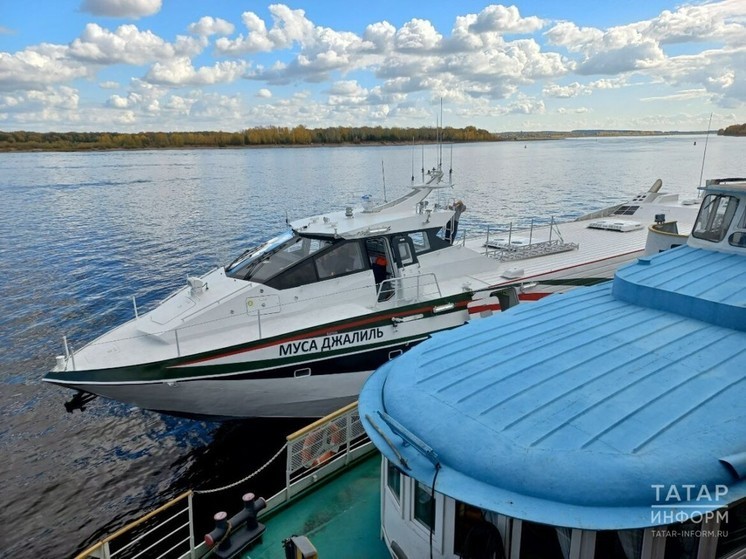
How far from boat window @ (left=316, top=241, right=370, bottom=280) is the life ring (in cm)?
558

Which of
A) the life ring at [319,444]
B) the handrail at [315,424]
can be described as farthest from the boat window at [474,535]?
the life ring at [319,444]

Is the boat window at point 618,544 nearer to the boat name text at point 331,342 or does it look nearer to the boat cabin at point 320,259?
the boat name text at point 331,342

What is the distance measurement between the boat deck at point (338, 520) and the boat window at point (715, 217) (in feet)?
22.8

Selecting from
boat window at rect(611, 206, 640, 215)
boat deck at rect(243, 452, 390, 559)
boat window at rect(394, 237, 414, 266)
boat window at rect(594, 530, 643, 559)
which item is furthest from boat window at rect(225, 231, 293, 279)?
boat window at rect(611, 206, 640, 215)

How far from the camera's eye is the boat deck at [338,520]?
6.33 metres

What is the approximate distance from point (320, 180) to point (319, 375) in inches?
2869

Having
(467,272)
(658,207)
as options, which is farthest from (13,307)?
(658,207)

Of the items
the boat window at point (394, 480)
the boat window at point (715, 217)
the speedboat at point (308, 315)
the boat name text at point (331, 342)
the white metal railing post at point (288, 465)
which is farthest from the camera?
the boat name text at point (331, 342)

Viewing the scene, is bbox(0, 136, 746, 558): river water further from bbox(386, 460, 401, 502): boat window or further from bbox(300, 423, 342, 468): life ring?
bbox(386, 460, 401, 502): boat window

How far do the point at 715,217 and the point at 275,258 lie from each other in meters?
9.63

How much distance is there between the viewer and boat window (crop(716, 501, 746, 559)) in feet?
14.7

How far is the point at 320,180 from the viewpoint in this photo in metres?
82.2

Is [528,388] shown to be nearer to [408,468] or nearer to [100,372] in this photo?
[408,468]

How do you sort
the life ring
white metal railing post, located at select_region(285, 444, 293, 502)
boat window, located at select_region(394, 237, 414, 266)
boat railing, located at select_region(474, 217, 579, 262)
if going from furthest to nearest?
1. boat railing, located at select_region(474, 217, 579, 262)
2. boat window, located at select_region(394, 237, 414, 266)
3. the life ring
4. white metal railing post, located at select_region(285, 444, 293, 502)
